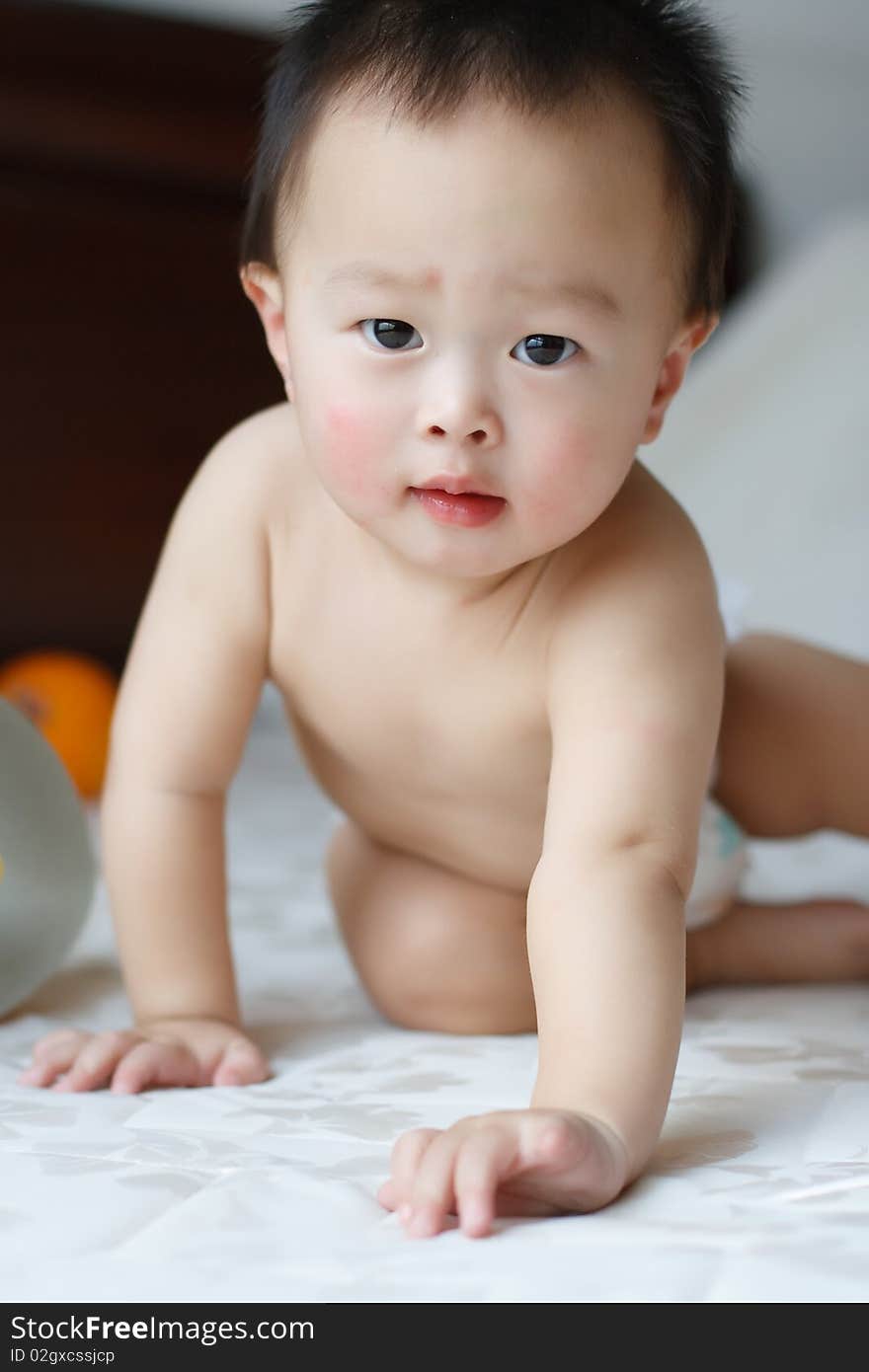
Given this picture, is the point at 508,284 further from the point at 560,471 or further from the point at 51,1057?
the point at 51,1057

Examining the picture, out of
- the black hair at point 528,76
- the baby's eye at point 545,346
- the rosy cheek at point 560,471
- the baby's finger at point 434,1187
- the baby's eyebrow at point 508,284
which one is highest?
the black hair at point 528,76

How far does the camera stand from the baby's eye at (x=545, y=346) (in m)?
0.79

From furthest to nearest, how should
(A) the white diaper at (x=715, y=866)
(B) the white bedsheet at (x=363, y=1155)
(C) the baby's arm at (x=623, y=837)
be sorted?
1. (A) the white diaper at (x=715, y=866)
2. (C) the baby's arm at (x=623, y=837)
3. (B) the white bedsheet at (x=363, y=1155)

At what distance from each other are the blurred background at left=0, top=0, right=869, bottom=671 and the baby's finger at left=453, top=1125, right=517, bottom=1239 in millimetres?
1927

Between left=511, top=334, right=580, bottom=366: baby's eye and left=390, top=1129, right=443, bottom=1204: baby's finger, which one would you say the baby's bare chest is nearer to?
left=511, top=334, right=580, bottom=366: baby's eye

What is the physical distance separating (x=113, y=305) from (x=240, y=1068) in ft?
5.91

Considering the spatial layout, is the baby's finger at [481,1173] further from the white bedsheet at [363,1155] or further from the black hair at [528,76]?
the black hair at [528,76]

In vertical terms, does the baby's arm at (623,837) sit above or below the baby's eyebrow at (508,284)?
below

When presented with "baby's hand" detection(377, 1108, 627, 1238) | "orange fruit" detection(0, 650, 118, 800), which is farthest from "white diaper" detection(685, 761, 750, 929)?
"orange fruit" detection(0, 650, 118, 800)

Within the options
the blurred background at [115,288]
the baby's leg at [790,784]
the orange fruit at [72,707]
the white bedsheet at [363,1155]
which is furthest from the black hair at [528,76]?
the blurred background at [115,288]

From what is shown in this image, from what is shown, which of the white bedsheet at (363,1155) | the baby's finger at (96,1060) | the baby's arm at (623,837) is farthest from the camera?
the baby's finger at (96,1060)

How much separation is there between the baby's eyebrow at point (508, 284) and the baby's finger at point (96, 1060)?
1.42ft

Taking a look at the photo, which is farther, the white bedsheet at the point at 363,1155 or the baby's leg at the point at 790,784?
the baby's leg at the point at 790,784
